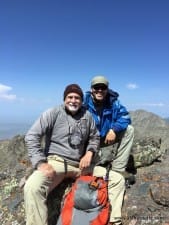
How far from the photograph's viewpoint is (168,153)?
12.4 m

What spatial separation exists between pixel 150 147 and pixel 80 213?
16.7 feet

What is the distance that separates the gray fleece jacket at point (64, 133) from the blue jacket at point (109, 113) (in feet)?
2.81

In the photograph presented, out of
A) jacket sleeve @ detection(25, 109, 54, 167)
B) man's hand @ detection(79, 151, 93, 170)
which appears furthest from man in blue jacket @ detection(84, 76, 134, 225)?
jacket sleeve @ detection(25, 109, 54, 167)

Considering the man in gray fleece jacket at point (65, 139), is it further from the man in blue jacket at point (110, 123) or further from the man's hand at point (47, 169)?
the man in blue jacket at point (110, 123)

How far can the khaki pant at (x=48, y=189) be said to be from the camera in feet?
23.2

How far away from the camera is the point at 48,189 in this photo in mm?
7785

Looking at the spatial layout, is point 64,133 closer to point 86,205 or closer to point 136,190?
point 86,205

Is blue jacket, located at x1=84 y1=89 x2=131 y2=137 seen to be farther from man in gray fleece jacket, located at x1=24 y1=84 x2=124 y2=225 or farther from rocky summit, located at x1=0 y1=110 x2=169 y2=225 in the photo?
rocky summit, located at x1=0 y1=110 x2=169 y2=225

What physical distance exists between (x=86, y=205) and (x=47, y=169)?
1.42m

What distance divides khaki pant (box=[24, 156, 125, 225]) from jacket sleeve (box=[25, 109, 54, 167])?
411 mm

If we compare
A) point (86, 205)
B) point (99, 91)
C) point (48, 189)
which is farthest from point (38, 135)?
point (99, 91)

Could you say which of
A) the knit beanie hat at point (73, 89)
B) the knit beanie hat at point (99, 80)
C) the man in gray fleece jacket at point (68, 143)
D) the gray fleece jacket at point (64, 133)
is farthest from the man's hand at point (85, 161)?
the knit beanie hat at point (99, 80)

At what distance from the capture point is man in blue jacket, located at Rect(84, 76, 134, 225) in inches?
365

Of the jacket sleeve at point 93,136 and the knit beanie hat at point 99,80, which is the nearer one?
the jacket sleeve at point 93,136
